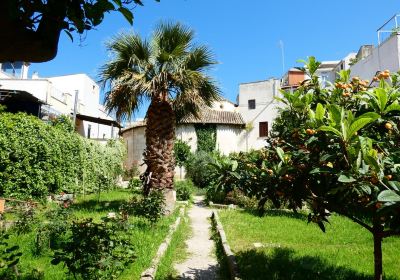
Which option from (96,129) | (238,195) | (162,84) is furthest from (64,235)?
(96,129)

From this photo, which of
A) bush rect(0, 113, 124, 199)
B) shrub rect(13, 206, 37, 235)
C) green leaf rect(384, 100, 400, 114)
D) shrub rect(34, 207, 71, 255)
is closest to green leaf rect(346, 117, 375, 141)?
green leaf rect(384, 100, 400, 114)

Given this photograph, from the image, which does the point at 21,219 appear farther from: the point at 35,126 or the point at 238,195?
the point at 238,195

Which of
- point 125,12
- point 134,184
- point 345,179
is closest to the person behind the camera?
point 125,12

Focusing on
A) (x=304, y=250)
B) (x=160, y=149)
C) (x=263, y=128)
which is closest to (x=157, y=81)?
(x=160, y=149)

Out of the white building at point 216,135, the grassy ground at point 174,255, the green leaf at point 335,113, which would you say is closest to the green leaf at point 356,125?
the green leaf at point 335,113

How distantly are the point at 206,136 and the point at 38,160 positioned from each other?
21.5 metres

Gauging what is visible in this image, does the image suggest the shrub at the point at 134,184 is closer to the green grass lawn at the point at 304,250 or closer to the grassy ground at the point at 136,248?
the grassy ground at the point at 136,248

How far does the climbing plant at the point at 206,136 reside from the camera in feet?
111

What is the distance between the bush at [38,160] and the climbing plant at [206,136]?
610 inches

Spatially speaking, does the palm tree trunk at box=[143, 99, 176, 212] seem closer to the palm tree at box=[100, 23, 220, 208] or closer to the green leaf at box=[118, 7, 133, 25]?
the palm tree at box=[100, 23, 220, 208]

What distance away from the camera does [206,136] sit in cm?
3409

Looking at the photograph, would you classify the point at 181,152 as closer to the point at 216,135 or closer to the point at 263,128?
the point at 216,135

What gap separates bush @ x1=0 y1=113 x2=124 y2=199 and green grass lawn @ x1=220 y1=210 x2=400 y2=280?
7.38 m

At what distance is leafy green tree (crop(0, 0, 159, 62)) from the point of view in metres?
2.00
